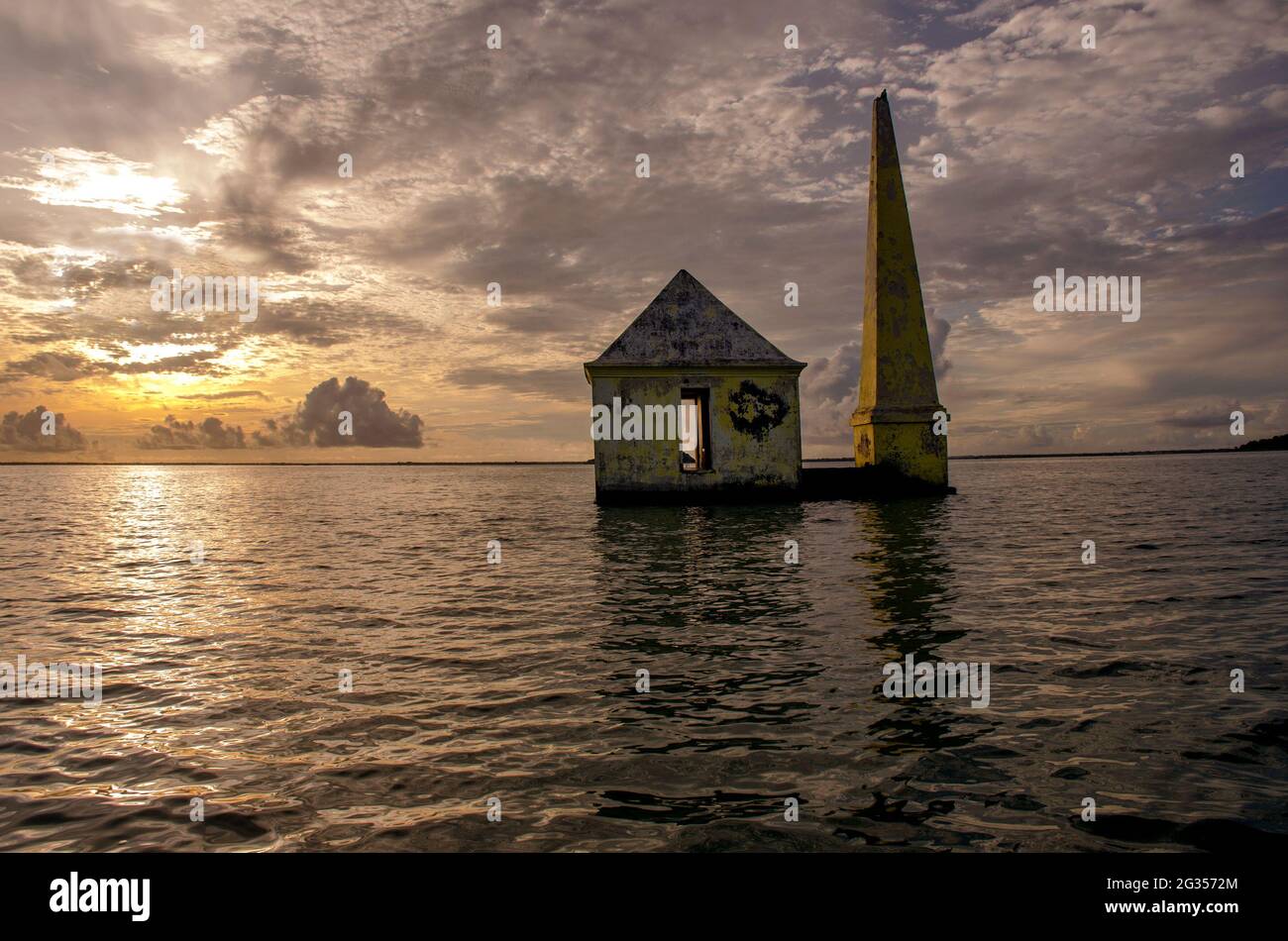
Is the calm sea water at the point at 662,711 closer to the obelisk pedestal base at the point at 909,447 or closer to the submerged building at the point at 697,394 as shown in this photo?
the submerged building at the point at 697,394

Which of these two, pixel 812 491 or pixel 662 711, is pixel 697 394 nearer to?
pixel 812 491

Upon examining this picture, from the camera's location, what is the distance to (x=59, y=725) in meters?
5.42

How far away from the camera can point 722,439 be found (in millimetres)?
25562

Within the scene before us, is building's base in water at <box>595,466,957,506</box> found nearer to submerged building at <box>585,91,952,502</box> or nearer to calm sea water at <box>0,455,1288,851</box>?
submerged building at <box>585,91,952,502</box>

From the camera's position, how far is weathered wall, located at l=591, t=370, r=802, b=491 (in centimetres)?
2500

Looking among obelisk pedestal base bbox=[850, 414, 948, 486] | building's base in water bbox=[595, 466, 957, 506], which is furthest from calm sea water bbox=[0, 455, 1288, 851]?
obelisk pedestal base bbox=[850, 414, 948, 486]

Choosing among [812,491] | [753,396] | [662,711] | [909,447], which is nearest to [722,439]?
[753,396]

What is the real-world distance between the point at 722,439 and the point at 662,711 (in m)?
20.8

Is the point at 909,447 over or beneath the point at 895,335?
beneath

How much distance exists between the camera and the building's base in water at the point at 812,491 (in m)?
25.3

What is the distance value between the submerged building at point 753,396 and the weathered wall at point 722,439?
1.3 inches

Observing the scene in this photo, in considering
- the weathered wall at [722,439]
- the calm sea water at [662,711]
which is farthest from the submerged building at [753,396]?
the calm sea water at [662,711]

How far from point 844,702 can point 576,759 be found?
77.9 inches
